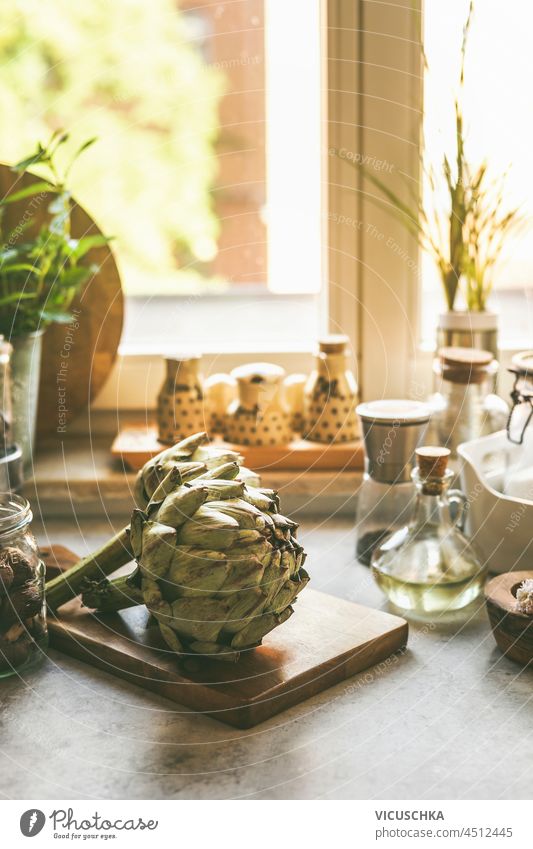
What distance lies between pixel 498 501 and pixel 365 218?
504 mm

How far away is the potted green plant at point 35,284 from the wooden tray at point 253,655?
39cm

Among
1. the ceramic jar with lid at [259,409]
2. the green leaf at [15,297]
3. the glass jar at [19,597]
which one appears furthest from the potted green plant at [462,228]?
the glass jar at [19,597]

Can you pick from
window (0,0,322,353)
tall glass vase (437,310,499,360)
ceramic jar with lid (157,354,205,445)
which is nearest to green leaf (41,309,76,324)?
ceramic jar with lid (157,354,205,445)

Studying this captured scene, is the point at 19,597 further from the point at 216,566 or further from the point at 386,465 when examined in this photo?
the point at 386,465

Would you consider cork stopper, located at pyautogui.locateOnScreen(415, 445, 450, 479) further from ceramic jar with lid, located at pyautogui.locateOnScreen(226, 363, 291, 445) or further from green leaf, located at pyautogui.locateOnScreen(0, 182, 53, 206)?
green leaf, located at pyautogui.locateOnScreen(0, 182, 53, 206)

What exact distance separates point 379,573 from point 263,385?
1.12ft

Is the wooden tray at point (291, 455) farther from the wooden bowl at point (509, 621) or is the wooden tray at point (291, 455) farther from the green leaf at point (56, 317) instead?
the wooden bowl at point (509, 621)

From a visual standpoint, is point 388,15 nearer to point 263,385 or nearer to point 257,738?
point 263,385

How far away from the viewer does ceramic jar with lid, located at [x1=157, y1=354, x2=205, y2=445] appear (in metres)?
1.29

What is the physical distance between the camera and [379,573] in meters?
1.01

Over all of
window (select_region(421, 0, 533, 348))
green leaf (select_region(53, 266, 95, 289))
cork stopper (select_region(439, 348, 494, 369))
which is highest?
window (select_region(421, 0, 533, 348))

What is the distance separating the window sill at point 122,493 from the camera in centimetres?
130

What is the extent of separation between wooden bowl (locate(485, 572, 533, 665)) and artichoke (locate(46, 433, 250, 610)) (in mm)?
239

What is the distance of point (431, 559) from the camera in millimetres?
1010
